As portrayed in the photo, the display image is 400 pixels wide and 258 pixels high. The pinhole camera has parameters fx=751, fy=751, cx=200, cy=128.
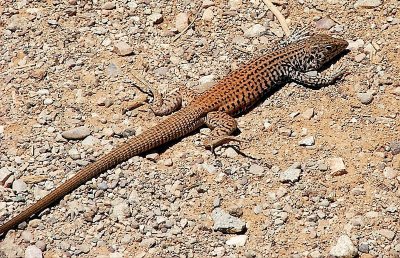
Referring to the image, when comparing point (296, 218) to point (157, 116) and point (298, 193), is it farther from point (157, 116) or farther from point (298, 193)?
point (157, 116)

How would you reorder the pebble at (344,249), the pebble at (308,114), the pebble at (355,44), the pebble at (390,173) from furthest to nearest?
the pebble at (355,44) < the pebble at (308,114) < the pebble at (390,173) < the pebble at (344,249)

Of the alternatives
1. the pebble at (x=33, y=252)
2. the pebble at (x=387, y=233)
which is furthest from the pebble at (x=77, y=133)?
the pebble at (x=387, y=233)

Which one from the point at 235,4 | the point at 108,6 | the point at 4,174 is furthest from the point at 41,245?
the point at 235,4

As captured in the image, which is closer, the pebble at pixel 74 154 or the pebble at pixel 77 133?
the pebble at pixel 74 154

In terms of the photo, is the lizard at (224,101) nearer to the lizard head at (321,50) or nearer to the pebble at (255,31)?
the lizard head at (321,50)

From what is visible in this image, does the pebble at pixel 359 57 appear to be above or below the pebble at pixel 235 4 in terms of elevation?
below

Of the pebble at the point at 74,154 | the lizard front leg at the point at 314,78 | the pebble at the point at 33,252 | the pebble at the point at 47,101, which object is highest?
the lizard front leg at the point at 314,78

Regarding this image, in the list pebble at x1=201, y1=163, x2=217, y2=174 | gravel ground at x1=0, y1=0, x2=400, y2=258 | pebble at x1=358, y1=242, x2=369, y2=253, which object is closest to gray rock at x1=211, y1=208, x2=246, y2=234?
gravel ground at x1=0, y1=0, x2=400, y2=258

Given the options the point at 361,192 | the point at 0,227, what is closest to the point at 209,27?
the point at 361,192
